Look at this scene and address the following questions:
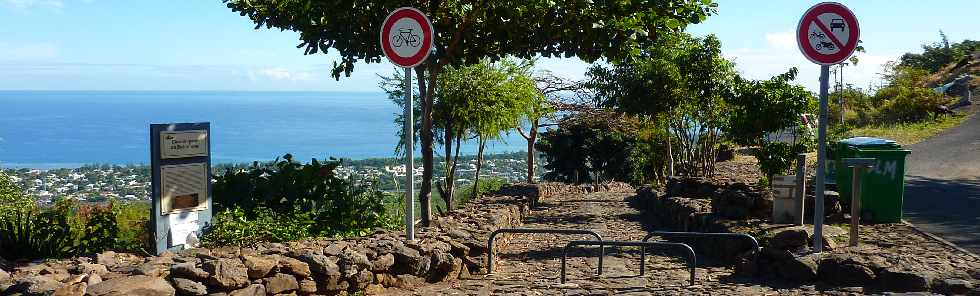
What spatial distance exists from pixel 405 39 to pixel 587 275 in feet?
9.89

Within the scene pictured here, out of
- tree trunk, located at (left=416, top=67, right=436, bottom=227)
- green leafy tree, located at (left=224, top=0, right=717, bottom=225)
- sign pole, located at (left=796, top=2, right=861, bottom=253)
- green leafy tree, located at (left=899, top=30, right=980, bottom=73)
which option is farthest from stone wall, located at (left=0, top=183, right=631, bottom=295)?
green leafy tree, located at (left=899, top=30, right=980, bottom=73)

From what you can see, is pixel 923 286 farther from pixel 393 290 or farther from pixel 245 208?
pixel 245 208

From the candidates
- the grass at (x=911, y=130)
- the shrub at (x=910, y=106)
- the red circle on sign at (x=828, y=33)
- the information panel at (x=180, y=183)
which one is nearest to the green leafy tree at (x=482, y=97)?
the information panel at (x=180, y=183)

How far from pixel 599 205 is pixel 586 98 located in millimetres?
13147

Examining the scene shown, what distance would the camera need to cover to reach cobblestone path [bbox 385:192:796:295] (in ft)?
24.7

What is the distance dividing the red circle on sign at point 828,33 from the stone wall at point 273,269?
3731 mm

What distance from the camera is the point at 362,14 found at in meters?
10.8

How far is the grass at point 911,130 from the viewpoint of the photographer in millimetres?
30061

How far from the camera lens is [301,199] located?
1036cm

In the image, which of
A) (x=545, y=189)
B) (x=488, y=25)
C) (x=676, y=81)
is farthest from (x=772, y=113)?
(x=545, y=189)

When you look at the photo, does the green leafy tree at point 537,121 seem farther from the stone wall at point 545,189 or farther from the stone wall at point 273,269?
the stone wall at point 273,269

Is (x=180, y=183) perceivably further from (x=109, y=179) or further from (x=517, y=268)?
(x=109, y=179)

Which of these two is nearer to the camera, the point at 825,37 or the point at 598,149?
the point at 825,37

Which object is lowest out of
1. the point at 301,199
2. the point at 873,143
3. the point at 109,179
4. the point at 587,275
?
the point at 587,275
